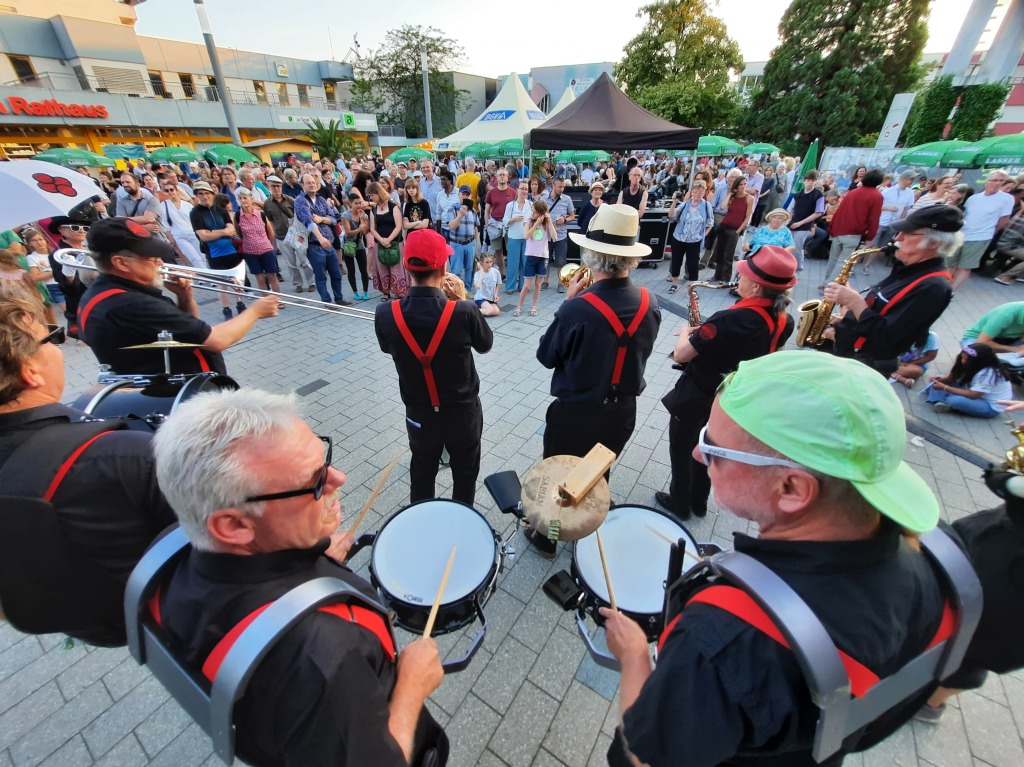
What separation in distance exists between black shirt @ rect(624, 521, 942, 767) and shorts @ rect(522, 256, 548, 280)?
6.60m

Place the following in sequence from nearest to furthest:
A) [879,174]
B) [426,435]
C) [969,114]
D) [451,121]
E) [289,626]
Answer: [289,626], [426,435], [879,174], [969,114], [451,121]

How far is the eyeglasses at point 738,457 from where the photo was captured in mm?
1059

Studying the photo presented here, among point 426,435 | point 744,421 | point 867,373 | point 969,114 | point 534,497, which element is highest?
point 969,114

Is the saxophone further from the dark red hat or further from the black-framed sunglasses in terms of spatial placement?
the black-framed sunglasses

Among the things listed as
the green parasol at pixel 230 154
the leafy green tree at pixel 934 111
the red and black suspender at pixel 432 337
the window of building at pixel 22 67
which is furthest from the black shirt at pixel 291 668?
the window of building at pixel 22 67

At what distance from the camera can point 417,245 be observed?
252 centimetres

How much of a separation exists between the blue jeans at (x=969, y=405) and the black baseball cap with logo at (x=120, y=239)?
7236 mm

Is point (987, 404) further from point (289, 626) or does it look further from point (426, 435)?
point (289, 626)

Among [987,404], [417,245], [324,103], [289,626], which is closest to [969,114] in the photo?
[987,404]

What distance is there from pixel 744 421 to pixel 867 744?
1.11 m

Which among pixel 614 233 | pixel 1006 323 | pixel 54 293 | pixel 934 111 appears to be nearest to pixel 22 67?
pixel 54 293

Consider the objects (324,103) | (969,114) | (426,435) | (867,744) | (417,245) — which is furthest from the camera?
(324,103)

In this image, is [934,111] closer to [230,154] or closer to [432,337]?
[432,337]

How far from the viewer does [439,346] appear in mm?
2564
